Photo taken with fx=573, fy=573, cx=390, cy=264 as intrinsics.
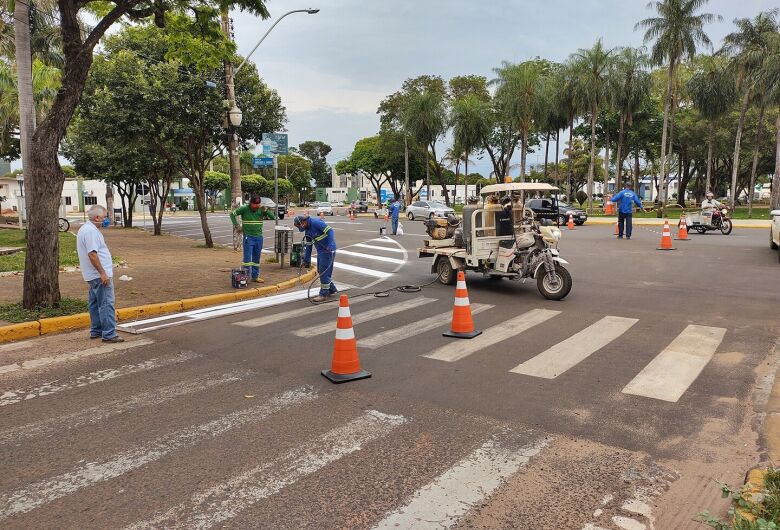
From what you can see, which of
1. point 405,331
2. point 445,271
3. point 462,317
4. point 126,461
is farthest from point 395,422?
point 445,271

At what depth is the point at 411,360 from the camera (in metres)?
6.52

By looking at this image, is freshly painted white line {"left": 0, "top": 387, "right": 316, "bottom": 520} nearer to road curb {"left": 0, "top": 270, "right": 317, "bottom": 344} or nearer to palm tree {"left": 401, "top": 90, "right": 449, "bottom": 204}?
road curb {"left": 0, "top": 270, "right": 317, "bottom": 344}

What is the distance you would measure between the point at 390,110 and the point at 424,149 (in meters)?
8.74

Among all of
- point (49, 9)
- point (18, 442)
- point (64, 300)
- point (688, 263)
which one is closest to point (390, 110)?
point (49, 9)

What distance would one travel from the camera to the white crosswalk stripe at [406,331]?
735 cm

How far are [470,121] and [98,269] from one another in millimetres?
48568

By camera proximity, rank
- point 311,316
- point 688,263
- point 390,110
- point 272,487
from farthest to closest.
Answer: point 390,110 → point 688,263 → point 311,316 → point 272,487

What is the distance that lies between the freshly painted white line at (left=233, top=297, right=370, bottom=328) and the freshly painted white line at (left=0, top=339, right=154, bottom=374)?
149 centimetres

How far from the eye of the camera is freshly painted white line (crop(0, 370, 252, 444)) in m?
4.59

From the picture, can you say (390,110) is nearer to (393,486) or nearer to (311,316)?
(311,316)

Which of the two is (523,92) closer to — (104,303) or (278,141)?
(278,141)

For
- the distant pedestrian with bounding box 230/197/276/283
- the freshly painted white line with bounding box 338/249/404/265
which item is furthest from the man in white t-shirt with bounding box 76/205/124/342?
the freshly painted white line with bounding box 338/249/404/265

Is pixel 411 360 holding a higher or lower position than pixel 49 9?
lower

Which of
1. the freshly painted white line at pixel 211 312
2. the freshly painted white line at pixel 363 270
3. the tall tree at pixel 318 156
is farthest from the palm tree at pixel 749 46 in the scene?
the tall tree at pixel 318 156
